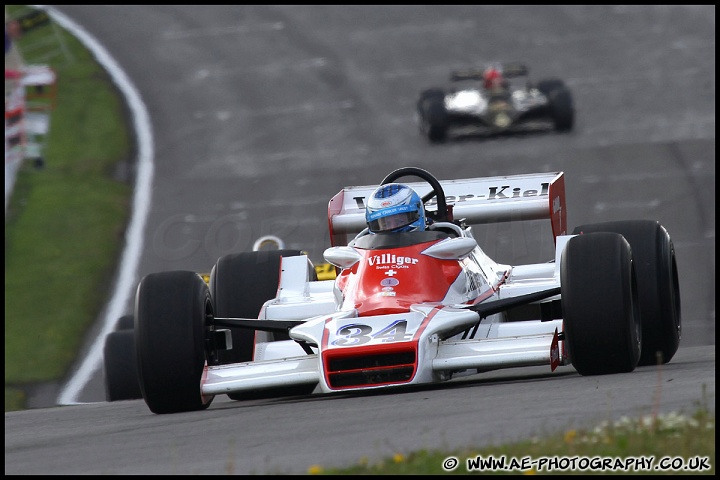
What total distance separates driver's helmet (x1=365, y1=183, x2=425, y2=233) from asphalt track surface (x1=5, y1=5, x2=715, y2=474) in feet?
4.24

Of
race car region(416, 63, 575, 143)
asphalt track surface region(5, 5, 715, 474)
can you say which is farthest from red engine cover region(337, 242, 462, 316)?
race car region(416, 63, 575, 143)

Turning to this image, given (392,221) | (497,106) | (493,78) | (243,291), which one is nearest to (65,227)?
(497,106)

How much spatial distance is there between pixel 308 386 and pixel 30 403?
17.1 ft

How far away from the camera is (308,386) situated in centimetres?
1117

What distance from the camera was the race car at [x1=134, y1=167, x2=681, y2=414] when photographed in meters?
9.20

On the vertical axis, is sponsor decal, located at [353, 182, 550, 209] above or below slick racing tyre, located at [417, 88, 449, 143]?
below

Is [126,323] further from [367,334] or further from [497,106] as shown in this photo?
[497,106]

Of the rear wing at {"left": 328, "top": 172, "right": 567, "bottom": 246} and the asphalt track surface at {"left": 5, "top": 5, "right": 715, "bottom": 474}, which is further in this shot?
the rear wing at {"left": 328, "top": 172, "right": 567, "bottom": 246}

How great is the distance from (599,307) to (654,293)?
165 centimetres

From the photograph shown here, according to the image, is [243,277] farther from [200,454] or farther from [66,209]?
[66,209]

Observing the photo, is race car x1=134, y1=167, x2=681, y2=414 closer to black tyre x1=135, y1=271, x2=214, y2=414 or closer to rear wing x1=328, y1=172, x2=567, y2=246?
black tyre x1=135, y1=271, x2=214, y2=414

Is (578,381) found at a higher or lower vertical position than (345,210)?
lower

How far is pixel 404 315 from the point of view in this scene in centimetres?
954

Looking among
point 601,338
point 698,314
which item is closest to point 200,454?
point 601,338
